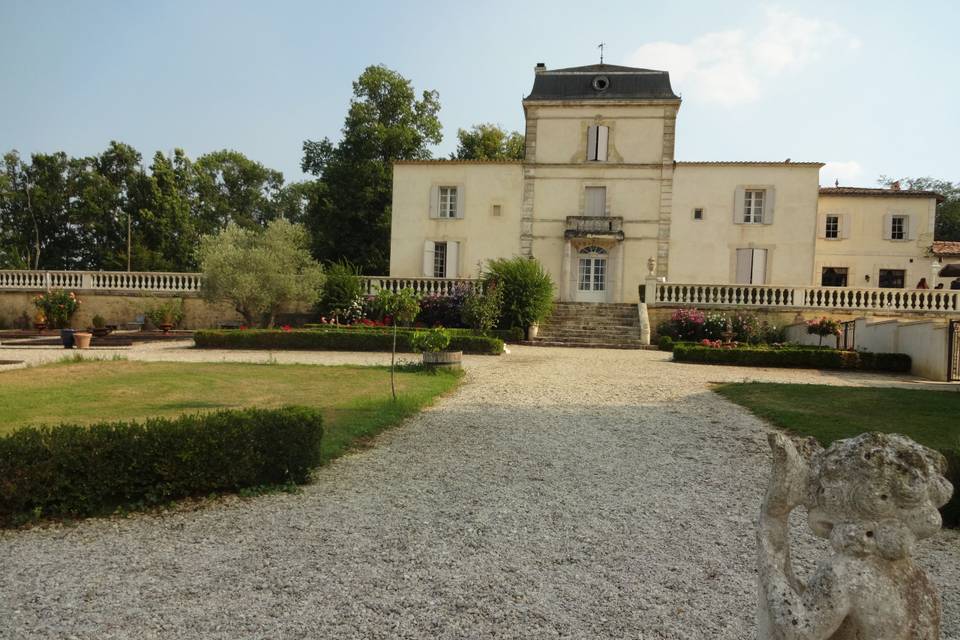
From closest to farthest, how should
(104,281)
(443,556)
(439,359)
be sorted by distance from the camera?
(443,556) < (439,359) < (104,281)

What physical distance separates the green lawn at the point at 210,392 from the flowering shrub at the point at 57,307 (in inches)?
501

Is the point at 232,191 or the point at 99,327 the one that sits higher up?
the point at 232,191

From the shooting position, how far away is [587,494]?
182 inches

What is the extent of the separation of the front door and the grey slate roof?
642 cm

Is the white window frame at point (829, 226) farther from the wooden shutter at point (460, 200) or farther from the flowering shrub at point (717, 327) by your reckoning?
the wooden shutter at point (460, 200)

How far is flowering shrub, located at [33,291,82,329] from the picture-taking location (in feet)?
71.6

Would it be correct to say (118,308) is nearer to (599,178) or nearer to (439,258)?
(439,258)

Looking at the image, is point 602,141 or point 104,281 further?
point 602,141

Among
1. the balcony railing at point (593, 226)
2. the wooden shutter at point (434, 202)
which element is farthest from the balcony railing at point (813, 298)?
the wooden shutter at point (434, 202)

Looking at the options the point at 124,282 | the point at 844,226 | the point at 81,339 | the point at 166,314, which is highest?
the point at 844,226

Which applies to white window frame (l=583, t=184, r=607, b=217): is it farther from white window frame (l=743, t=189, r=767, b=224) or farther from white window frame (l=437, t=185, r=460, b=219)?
white window frame (l=743, t=189, r=767, b=224)

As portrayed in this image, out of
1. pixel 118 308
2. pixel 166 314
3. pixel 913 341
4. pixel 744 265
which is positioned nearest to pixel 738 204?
pixel 744 265

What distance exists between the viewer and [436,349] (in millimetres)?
11352

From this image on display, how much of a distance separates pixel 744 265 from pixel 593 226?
6.28m
